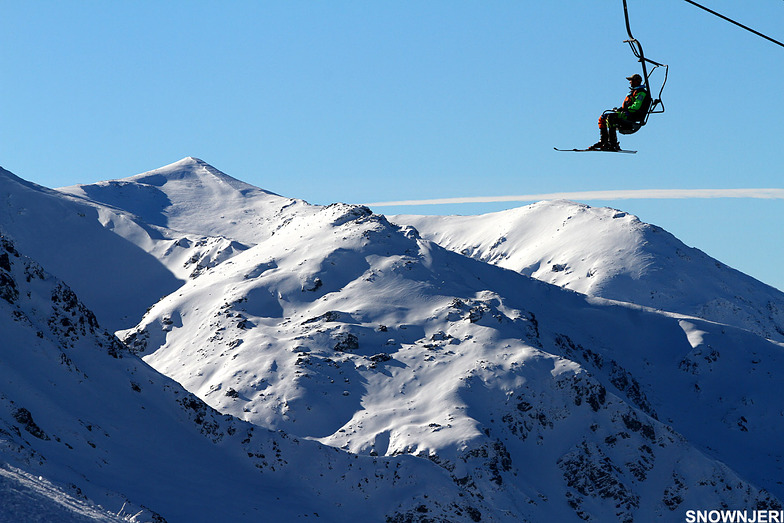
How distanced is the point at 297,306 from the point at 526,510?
171 feet

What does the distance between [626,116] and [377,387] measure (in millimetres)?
81185

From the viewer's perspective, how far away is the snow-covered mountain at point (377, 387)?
201 feet

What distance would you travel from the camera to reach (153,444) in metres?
60.0

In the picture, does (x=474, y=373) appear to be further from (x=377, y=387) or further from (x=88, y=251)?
(x=88, y=251)

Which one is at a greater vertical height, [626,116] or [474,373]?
[474,373]

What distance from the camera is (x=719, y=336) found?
163 meters

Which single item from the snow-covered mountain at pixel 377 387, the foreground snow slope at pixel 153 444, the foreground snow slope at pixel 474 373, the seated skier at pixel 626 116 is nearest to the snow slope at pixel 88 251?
the snow-covered mountain at pixel 377 387

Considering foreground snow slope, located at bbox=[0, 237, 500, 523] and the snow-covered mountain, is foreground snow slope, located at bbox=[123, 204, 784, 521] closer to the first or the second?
the snow-covered mountain

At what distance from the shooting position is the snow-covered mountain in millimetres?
61125

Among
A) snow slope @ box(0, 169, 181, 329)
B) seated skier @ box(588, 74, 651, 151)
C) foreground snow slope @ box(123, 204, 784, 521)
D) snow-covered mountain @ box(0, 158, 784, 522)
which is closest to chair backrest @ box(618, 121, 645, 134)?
seated skier @ box(588, 74, 651, 151)

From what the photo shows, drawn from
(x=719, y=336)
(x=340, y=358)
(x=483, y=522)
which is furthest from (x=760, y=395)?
(x=483, y=522)

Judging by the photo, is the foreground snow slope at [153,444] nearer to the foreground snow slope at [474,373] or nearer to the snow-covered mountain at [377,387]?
the snow-covered mountain at [377,387]

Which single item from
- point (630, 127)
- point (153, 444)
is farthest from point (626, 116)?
point (153, 444)

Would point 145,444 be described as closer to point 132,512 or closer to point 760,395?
point 132,512
